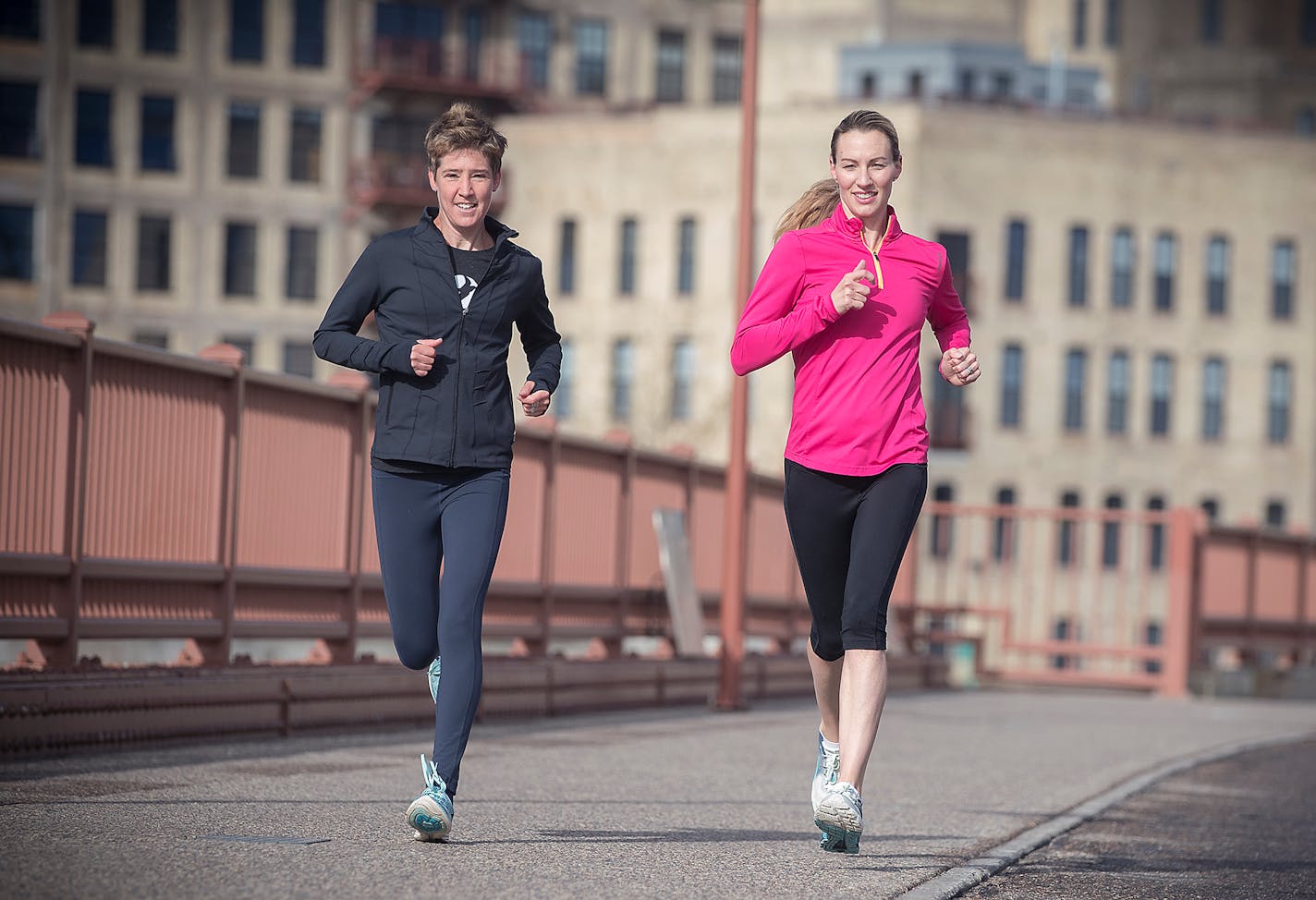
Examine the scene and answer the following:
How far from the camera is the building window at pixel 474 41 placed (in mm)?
70000

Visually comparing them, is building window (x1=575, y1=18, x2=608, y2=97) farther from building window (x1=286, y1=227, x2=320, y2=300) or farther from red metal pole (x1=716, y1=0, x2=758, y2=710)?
red metal pole (x1=716, y1=0, x2=758, y2=710)

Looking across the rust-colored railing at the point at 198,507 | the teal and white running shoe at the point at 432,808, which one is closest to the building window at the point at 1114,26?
the rust-colored railing at the point at 198,507

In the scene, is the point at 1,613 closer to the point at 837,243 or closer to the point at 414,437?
the point at 414,437

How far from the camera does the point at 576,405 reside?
67375 millimetres

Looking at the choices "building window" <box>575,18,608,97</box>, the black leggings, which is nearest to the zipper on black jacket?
the black leggings

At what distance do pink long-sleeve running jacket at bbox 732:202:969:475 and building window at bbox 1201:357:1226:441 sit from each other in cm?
6061

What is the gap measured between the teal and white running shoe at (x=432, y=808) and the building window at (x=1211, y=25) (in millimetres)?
83070

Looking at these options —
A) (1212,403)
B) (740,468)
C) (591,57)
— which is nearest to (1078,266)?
(1212,403)

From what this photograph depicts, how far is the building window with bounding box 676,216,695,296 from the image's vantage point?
65.9 metres

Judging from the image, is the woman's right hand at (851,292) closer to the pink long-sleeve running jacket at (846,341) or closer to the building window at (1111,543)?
the pink long-sleeve running jacket at (846,341)

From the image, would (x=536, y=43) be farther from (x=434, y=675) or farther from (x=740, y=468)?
(x=434, y=675)

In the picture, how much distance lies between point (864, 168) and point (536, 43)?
65240 millimetres

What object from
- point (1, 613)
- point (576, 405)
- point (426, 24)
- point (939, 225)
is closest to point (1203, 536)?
point (1, 613)

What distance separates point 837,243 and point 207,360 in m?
4.88
